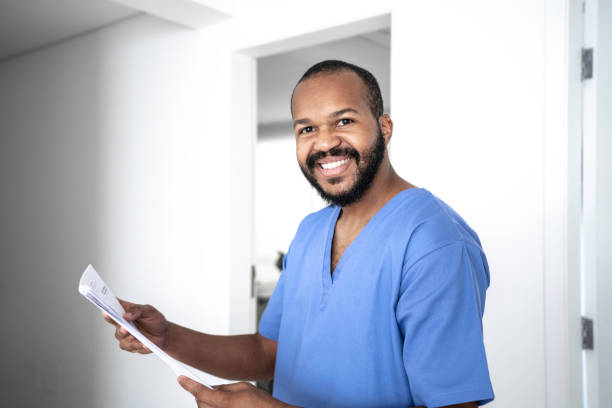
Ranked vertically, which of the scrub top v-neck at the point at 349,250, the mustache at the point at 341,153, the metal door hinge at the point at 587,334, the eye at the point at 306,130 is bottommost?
the metal door hinge at the point at 587,334

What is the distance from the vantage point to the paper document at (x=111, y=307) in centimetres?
86

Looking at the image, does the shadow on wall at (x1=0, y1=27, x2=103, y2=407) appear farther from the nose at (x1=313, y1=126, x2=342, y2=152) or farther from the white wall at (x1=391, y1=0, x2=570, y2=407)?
the nose at (x1=313, y1=126, x2=342, y2=152)

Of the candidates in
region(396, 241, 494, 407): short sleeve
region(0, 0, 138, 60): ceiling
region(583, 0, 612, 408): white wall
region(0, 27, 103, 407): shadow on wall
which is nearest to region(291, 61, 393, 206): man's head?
region(396, 241, 494, 407): short sleeve

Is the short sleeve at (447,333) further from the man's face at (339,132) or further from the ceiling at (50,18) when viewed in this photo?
the ceiling at (50,18)

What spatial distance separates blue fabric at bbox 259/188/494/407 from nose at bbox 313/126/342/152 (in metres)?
0.17

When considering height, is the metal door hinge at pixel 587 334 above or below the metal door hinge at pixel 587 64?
below

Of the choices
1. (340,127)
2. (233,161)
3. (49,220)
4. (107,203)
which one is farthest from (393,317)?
(49,220)

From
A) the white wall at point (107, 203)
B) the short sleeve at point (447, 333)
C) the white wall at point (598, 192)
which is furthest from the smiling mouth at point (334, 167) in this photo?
the white wall at point (107, 203)

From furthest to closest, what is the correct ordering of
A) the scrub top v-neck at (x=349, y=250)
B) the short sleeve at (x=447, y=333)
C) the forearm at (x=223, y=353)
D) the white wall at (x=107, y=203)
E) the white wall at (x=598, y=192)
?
1. the white wall at (x=107, y=203)
2. the white wall at (x=598, y=192)
3. the forearm at (x=223, y=353)
4. the scrub top v-neck at (x=349, y=250)
5. the short sleeve at (x=447, y=333)

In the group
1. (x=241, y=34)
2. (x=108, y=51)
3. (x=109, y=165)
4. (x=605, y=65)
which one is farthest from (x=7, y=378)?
(x=605, y=65)

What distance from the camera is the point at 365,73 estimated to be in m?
1.10

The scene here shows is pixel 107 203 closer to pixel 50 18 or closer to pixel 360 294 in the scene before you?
pixel 50 18

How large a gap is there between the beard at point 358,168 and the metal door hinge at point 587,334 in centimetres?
87

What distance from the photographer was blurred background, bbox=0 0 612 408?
1.48m
